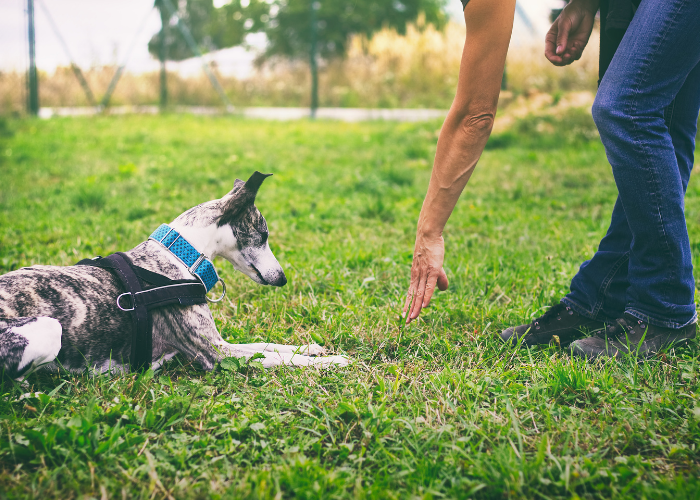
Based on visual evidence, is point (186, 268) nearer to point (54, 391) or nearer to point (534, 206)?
point (54, 391)

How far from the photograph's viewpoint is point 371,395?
1.96 meters

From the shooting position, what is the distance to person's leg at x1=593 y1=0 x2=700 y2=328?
1851mm

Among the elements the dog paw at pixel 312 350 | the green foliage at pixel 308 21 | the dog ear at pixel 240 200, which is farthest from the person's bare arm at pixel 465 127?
the green foliage at pixel 308 21

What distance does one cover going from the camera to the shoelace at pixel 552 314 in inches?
95.0

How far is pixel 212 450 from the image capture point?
1.69 m

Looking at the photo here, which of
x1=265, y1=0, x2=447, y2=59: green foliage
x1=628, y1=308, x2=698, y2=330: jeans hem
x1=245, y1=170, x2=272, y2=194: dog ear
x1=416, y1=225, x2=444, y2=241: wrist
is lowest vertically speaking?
x1=628, y1=308, x2=698, y2=330: jeans hem

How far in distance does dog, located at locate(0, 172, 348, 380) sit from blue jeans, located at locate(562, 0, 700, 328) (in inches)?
51.1

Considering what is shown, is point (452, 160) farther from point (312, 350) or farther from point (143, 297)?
point (143, 297)

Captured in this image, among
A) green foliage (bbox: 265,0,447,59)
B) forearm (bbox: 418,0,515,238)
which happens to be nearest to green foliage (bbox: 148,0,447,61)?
green foliage (bbox: 265,0,447,59)

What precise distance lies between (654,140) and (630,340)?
808mm

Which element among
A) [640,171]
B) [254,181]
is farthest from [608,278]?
[254,181]

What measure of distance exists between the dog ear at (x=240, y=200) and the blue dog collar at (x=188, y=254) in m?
0.18

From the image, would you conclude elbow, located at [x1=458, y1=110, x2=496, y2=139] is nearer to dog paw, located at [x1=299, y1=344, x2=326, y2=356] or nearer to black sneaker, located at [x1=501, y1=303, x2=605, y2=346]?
black sneaker, located at [x1=501, y1=303, x2=605, y2=346]

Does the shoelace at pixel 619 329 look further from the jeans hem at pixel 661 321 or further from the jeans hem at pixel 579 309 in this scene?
the jeans hem at pixel 579 309
